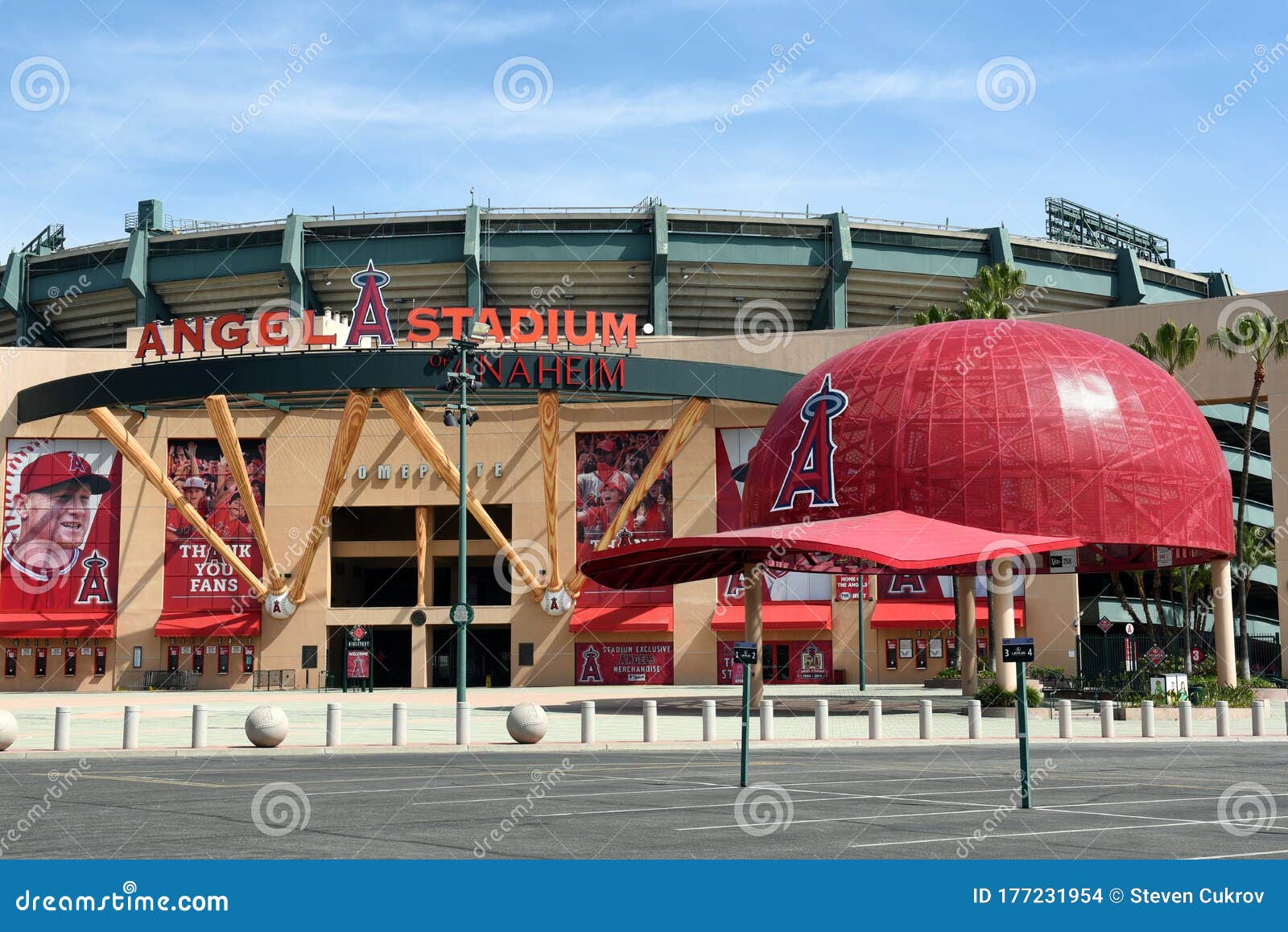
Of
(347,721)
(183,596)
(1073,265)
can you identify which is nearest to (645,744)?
(347,721)

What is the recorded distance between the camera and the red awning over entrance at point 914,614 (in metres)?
58.9

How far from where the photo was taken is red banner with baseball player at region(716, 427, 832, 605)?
2399 inches

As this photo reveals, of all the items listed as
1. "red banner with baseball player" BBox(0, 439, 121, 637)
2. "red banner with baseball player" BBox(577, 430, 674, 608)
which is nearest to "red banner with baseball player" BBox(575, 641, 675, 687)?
"red banner with baseball player" BBox(577, 430, 674, 608)

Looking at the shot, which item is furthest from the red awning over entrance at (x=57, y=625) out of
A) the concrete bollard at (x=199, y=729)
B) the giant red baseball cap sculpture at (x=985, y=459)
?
the concrete bollard at (x=199, y=729)

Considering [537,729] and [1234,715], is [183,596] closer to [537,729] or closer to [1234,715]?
[537,729]

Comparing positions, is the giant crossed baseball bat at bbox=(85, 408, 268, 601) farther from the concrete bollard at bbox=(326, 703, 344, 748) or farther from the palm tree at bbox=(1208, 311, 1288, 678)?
the palm tree at bbox=(1208, 311, 1288, 678)

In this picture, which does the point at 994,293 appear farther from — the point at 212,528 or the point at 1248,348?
the point at 212,528

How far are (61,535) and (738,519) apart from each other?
30727mm

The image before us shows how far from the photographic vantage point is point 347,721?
115 ft

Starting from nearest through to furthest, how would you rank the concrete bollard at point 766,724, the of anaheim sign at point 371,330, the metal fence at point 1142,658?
1. the concrete bollard at point 766,724
2. the metal fence at point 1142,658
3. the of anaheim sign at point 371,330

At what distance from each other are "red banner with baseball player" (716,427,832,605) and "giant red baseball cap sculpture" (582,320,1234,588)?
2188 cm

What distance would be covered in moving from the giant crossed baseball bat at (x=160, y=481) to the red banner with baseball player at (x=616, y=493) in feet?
47.1

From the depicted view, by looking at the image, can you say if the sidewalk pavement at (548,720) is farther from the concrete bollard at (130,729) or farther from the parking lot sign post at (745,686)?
the parking lot sign post at (745,686)

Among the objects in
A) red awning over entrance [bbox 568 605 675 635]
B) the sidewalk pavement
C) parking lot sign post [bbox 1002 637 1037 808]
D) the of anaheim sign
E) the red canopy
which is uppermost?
the of anaheim sign
